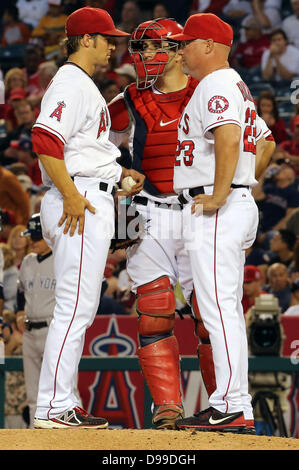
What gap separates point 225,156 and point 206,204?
256mm

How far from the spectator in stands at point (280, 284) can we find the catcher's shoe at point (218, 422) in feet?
12.7

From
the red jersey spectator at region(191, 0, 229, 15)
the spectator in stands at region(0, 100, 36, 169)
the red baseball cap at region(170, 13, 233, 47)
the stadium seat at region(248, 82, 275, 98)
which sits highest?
the red jersey spectator at region(191, 0, 229, 15)

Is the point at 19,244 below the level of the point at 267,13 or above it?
below

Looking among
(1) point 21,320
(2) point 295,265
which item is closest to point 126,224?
(1) point 21,320

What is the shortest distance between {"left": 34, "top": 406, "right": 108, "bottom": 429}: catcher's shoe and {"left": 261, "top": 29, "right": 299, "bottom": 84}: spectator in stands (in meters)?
7.65

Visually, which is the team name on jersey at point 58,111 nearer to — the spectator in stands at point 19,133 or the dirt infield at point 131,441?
the dirt infield at point 131,441

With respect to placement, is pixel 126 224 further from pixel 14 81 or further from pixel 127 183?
pixel 14 81

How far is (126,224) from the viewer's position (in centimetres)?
516

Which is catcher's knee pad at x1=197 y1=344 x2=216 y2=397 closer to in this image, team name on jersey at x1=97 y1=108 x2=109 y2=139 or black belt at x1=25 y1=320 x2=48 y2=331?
→ team name on jersey at x1=97 y1=108 x2=109 y2=139

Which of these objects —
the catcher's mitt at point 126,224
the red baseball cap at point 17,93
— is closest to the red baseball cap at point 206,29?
the catcher's mitt at point 126,224

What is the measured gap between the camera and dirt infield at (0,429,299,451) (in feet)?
13.8

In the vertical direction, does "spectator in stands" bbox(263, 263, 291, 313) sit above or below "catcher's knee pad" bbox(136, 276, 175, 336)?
above

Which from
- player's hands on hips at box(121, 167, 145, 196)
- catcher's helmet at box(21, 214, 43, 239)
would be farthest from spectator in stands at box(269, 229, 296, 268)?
player's hands on hips at box(121, 167, 145, 196)

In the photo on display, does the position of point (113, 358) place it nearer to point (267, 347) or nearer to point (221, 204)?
point (267, 347)
